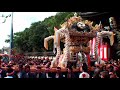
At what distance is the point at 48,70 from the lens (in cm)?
574

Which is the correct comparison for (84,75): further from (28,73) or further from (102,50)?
(28,73)

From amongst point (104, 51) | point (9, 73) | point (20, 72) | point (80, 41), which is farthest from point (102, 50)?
point (9, 73)

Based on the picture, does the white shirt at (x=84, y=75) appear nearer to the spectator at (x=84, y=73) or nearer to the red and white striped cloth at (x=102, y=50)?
the spectator at (x=84, y=73)

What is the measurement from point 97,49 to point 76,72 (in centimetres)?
49

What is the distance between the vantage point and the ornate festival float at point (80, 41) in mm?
5879

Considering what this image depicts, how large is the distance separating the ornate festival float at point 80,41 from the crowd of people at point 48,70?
10 centimetres

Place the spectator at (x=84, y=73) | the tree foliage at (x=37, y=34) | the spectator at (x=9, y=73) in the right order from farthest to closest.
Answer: the tree foliage at (x=37, y=34) < the spectator at (x=84, y=73) < the spectator at (x=9, y=73)

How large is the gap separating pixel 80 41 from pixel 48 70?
741 millimetres

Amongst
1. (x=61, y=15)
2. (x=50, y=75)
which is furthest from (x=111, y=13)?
(x=50, y=75)

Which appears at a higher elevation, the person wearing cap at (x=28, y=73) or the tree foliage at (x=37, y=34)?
the tree foliage at (x=37, y=34)

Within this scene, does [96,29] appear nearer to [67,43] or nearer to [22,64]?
[67,43]

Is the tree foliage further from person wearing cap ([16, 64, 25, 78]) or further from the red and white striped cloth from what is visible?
the red and white striped cloth

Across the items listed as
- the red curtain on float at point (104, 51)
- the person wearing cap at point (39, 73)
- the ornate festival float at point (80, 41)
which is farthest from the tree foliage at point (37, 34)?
the red curtain on float at point (104, 51)

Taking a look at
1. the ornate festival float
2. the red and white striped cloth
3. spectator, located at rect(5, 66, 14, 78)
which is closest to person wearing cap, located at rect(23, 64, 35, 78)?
spectator, located at rect(5, 66, 14, 78)
